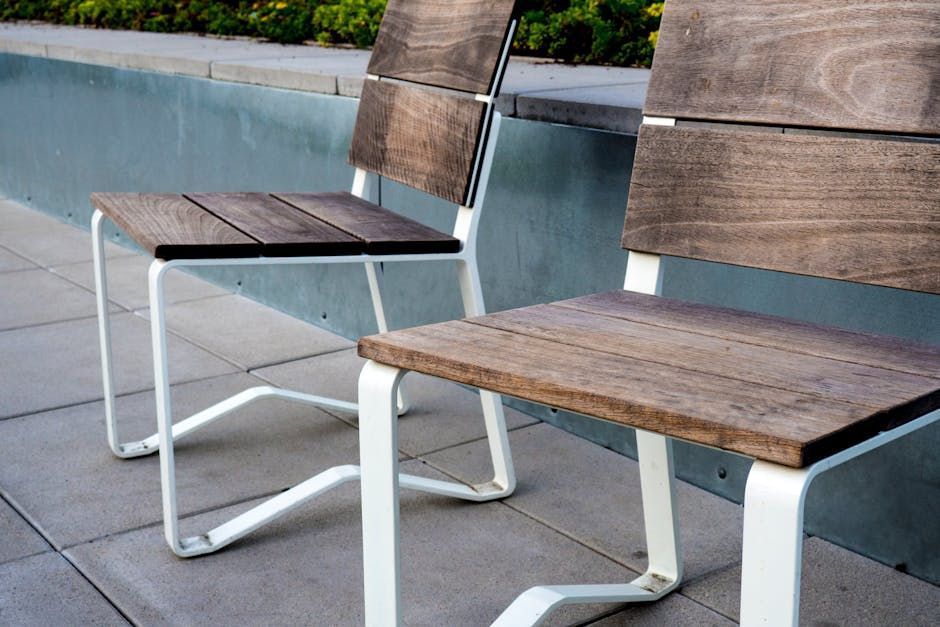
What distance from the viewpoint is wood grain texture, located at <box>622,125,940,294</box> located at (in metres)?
1.60

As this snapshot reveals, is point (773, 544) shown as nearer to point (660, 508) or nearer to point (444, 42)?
point (660, 508)

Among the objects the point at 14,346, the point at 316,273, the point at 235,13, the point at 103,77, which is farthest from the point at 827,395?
the point at 235,13

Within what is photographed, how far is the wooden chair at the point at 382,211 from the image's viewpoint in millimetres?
2146

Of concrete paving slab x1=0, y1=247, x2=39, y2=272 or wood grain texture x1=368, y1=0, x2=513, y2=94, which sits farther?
concrete paving slab x1=0, y1=247, x2=39, y2=272

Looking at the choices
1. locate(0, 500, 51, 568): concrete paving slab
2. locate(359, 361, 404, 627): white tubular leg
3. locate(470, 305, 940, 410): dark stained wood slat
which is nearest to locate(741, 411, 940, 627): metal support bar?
locate(470, 305, 940, 410): dark stained wood slat

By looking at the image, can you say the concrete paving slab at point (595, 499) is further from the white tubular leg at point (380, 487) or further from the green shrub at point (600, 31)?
the green shrub at point (600, 31)

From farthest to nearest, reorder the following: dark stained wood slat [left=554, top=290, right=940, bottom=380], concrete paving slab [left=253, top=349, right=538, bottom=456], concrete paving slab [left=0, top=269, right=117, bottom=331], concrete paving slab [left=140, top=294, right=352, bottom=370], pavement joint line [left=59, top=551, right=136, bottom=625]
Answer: concrete paving slab [left=0, top=269, right=117, bottom=331]
concrete paving slab [left=140, top=294, right=352, bottom=370]
concrete paving slab [left=253, top=349, right=538, bottom=456]
pavement joint line [left=59, top=551, right=136, bottom=625]
dark stained wood slat [left=554, top=290, right=940, bottom=380]

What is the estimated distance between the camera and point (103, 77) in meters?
5.18

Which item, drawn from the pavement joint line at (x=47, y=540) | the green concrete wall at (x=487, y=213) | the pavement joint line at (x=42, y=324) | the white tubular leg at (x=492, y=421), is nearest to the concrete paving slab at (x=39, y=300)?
the pavement joint line at (x=42, y=324)

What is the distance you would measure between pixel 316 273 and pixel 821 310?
212cm

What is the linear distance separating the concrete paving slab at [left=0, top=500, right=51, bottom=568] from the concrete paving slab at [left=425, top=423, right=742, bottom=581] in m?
0.95

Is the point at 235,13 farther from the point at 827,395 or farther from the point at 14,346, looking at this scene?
the point at 827,395

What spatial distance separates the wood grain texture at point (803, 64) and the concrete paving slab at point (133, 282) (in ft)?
9.62

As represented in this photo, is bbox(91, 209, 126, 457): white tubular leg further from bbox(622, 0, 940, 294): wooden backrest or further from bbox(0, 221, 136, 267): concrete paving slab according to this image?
bbox(0, 221, 136, 267): concrete paving slab
